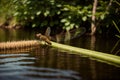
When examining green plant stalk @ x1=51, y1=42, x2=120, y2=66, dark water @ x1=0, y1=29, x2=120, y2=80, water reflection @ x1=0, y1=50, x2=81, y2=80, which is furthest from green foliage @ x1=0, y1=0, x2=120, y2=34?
water reflection @ x1=0, y1=50, x2=81, y2=80

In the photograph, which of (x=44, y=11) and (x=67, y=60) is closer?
(x=67, y=60)

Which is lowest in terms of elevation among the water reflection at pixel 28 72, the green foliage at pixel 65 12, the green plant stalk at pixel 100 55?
the water reflection at pixel 28 72

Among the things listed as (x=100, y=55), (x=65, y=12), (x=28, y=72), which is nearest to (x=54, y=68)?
(x=28, y=72)

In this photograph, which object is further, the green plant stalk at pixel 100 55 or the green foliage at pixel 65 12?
the green foliage at pixel 65 12

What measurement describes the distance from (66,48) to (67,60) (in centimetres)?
174

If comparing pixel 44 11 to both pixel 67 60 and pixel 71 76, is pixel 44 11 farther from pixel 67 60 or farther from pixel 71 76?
pixel 71 76

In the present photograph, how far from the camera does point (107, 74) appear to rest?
6.08 metres

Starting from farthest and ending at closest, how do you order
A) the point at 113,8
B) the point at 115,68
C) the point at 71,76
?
the point at 113,8, the point at 115,68, the point at 71,76

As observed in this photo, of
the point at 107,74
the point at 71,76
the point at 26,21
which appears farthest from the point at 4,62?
the point at 26,21

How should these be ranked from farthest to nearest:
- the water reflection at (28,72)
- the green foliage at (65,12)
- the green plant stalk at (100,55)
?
1. the green foliage at (65,12)
2. the green plant stalk at (100,55)
3. the water reflection at (28,72)

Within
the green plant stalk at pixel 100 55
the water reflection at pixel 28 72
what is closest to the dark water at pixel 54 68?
the water reflection at pixel 28 72

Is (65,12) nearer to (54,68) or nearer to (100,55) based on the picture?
(100,55)

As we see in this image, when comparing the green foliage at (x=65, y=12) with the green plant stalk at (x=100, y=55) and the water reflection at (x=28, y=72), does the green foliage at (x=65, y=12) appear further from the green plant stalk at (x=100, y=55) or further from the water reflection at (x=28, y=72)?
the water reflection at (x=28, y=72)

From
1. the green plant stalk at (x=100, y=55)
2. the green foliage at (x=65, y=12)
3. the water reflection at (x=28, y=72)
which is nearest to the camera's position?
the water reflection at (x=28, y=72)
